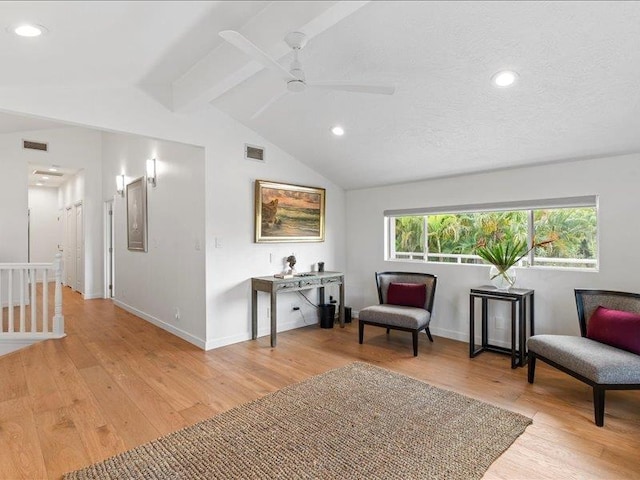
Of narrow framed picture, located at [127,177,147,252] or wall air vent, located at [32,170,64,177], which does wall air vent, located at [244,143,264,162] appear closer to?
narrow framed picture, located at [127,177,147,252]

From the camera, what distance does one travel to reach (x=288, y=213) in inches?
188

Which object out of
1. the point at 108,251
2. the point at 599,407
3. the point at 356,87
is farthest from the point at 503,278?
the point at 108,251

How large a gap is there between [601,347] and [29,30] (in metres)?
4.43

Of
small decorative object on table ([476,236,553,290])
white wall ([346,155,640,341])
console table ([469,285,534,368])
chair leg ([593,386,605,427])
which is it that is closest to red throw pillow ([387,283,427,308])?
white wall ([346,155,640,341])

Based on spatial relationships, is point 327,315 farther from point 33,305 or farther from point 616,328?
point 33,305

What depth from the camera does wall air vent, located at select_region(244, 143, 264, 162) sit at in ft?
14.3

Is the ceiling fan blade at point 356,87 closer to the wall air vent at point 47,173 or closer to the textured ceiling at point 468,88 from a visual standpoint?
the textured ceiling at point 468,88

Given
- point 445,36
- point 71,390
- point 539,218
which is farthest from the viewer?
point 539,218

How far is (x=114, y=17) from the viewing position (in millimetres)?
2047

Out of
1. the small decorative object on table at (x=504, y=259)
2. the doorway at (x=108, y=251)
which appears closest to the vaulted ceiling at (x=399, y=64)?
the small decorative object on table at (x=504, y=259)

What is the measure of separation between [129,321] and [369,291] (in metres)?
3.61

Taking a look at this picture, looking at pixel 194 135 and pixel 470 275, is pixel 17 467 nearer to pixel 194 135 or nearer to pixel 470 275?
pixel 194 135

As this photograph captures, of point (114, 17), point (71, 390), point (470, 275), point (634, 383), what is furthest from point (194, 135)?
point (634, 383)

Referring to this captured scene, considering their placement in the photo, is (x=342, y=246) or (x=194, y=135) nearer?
(x=194, y=135)
